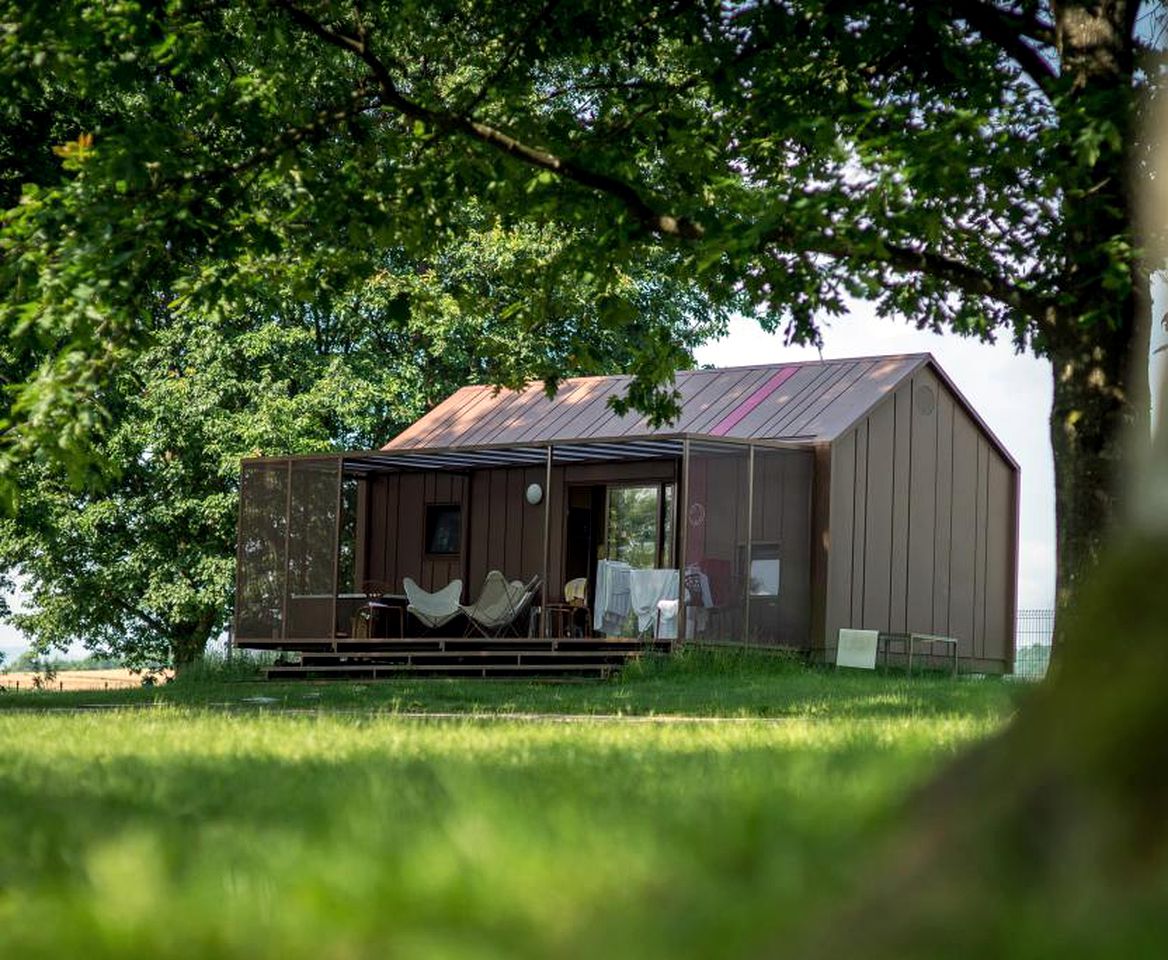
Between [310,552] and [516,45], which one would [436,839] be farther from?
[310,552]

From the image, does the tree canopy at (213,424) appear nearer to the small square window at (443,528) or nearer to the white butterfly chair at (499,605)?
the small square window at (443,528)

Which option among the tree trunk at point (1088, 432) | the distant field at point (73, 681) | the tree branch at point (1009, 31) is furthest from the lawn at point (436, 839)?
the distant field at point (73, 681)

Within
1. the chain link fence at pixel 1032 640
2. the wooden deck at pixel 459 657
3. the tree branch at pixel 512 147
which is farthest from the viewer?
the chain link fence at pixel 1032 640

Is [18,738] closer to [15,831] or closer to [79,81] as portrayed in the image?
[15,831]

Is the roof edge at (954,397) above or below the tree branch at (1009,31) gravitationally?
below

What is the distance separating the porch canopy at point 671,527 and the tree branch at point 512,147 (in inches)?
305

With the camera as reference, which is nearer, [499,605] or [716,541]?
[716,541]

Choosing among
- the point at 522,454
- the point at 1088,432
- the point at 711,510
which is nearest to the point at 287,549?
the point at 522,454

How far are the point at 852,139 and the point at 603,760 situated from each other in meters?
6.95

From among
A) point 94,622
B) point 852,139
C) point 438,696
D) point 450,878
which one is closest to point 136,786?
point 450,878

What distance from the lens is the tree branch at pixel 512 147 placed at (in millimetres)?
Answer: 12047

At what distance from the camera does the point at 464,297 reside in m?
14.6

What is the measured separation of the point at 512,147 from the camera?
12.5 metres

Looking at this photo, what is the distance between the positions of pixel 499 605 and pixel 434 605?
2.92ft
